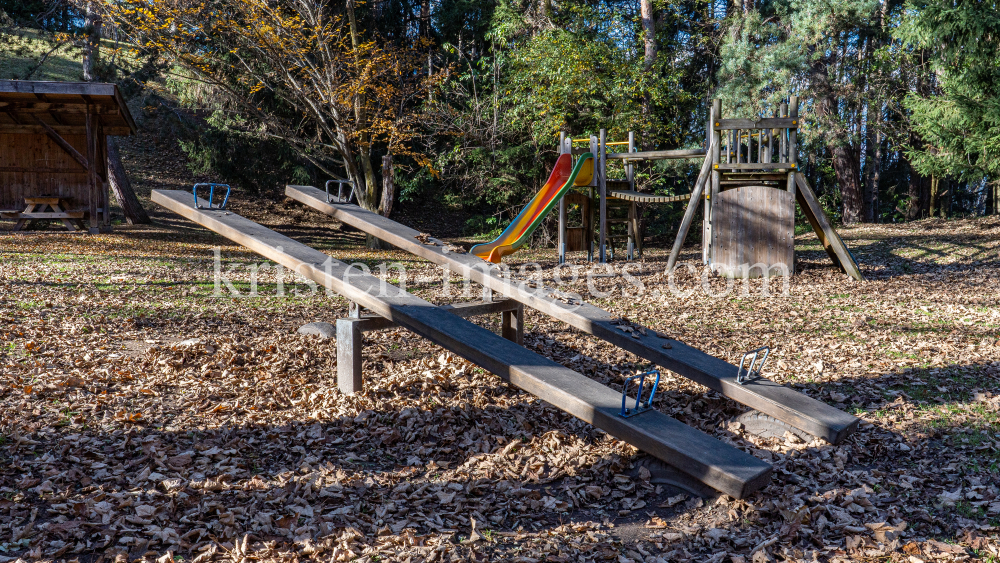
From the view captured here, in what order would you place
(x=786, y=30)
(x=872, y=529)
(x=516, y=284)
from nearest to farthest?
(x=872, y=529), (x=516, y=284), (x=786, y=30)

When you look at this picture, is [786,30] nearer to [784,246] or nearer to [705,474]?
[784,246]

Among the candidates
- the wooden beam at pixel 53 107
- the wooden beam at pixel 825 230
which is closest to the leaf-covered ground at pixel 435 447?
the wooden beam at pixel 825 230

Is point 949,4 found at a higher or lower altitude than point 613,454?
higher

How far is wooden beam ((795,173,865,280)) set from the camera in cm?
1084

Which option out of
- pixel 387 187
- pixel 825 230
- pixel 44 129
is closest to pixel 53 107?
pixel 44 129

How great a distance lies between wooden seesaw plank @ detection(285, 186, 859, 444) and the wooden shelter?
32.6ft

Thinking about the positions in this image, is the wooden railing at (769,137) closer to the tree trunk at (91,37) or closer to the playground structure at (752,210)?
the playground structure at (752,210)

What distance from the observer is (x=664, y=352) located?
468 cm

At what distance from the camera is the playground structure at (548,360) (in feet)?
11.7

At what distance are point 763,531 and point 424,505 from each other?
1714 mm

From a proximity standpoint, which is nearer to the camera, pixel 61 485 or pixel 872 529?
pixel 872 529

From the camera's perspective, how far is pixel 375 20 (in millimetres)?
20562

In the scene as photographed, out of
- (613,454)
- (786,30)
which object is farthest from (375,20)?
(613,454)

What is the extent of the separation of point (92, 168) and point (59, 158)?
1.74 metres
